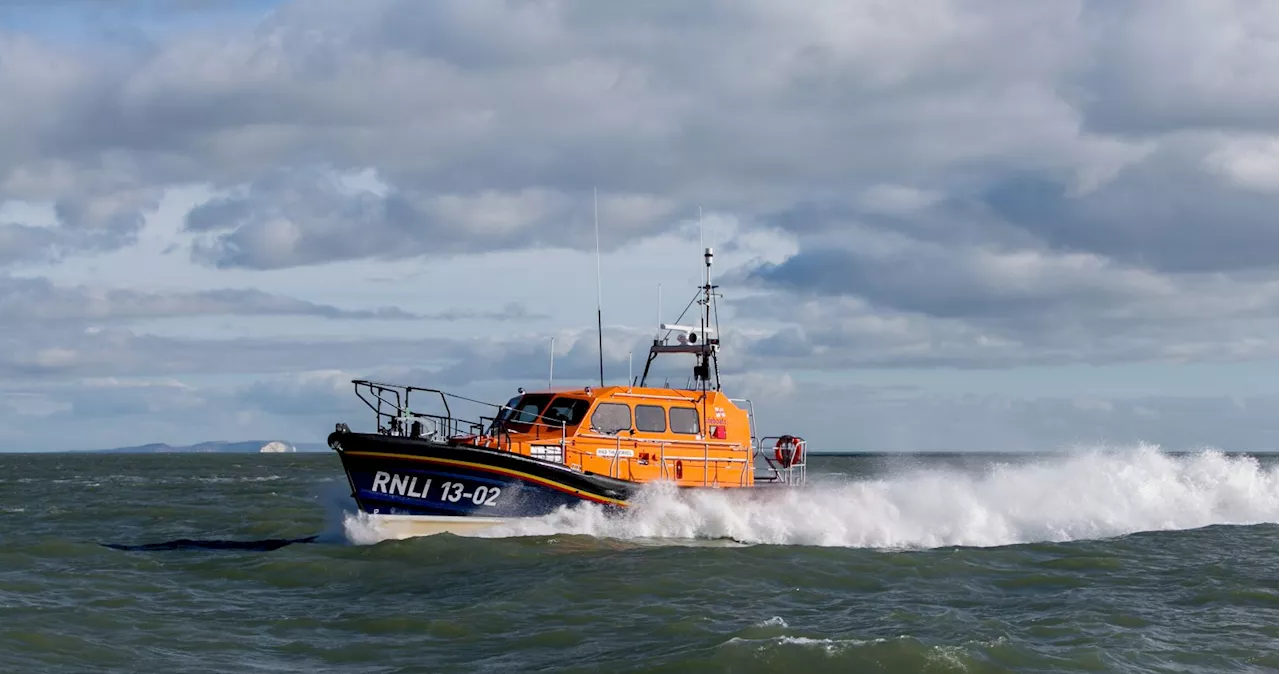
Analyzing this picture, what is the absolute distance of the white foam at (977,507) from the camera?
53.7 feet

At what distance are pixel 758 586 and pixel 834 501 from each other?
537 centimetres

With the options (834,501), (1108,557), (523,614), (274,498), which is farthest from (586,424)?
(274,498)

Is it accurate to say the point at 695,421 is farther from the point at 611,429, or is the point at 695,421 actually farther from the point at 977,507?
the point at 977,507

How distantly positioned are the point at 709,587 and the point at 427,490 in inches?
170

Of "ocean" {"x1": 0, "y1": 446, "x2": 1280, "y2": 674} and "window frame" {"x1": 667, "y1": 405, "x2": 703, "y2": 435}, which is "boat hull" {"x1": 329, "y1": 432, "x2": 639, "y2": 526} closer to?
"ocean" {"x1": 0, "y1": 446, "x2": 1280, "y2": 674}

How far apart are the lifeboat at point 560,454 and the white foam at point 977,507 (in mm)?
311

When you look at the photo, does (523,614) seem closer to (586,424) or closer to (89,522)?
(586,424)

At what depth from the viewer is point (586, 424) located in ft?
54.2

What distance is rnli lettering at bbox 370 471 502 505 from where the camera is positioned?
15.1 meters

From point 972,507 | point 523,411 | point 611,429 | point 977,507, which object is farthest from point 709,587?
point 977,507

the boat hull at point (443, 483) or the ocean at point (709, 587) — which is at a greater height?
the boat hull at point (443, 483)

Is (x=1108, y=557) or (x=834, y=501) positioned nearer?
(x=1108, y=557)

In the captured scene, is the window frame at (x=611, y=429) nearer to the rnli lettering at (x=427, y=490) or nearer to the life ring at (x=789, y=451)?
the rnli lettering at (x=427, y=490)

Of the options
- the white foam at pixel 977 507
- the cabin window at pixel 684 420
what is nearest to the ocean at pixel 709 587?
the white foam at pixel 977 507
